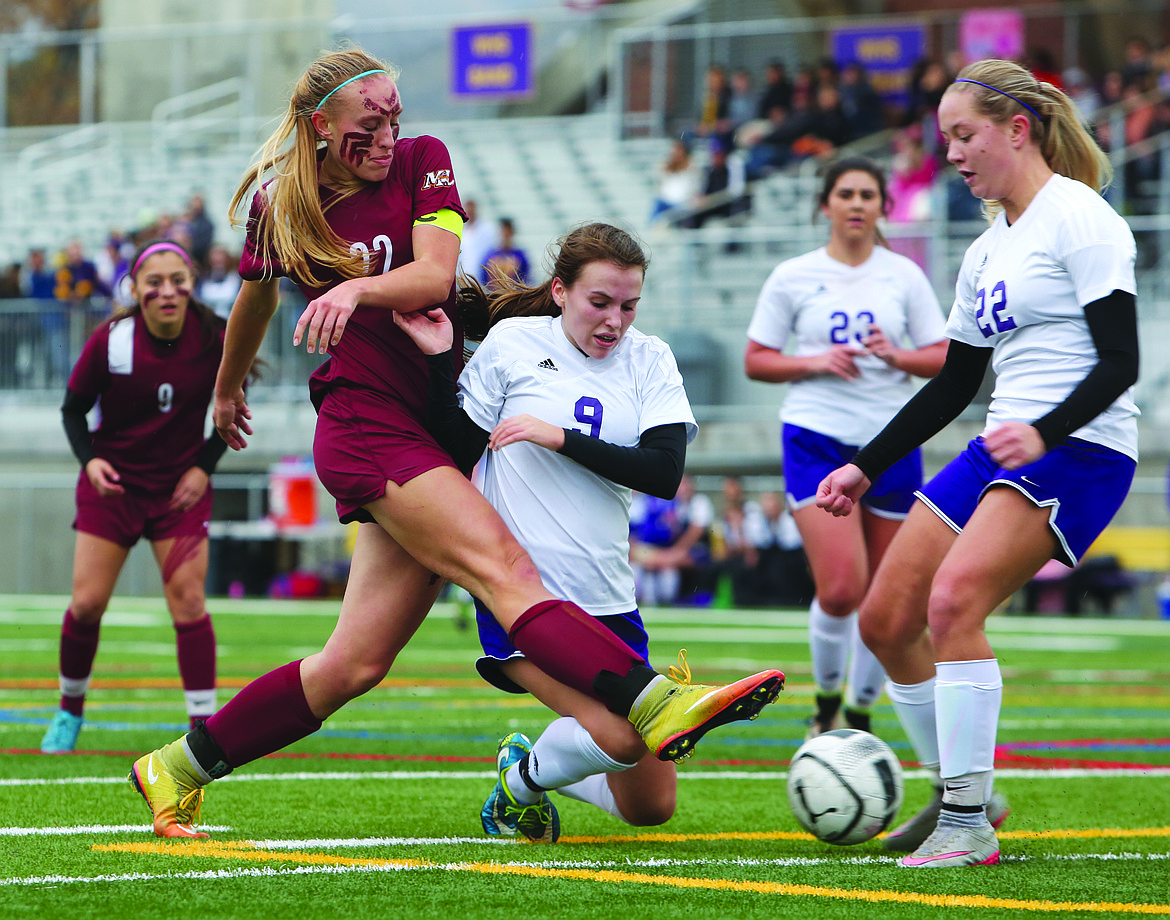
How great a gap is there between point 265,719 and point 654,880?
46.3 inches

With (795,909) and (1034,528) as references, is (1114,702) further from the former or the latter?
(795,909)

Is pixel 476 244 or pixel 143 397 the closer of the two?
pixel 143 397

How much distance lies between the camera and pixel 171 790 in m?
4.35

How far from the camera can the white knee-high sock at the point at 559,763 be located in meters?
4.08

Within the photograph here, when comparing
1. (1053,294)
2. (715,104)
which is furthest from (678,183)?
(1053,294)

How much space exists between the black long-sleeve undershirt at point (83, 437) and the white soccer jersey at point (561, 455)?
245cm

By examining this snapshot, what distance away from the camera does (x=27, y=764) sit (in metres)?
5.97

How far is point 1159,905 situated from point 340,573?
53.0 ft

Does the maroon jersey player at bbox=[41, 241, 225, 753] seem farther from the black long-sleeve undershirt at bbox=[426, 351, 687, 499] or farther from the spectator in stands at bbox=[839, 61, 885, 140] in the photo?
the spectator in stands at bbox=[839, 61, 885, 140]

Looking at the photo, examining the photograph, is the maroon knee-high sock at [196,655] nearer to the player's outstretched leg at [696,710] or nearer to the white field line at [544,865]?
the white field line at [544,865]

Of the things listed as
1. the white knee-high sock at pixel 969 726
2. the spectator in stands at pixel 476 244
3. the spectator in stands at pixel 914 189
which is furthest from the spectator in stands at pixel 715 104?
the white knee-high sock at pixel 969 726

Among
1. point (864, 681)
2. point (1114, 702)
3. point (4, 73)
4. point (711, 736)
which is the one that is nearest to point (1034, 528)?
point (864, 681)

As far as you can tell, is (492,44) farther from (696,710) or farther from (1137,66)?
(696,710)

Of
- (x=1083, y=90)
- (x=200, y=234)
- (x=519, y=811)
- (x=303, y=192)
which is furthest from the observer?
(x=200, y=234)
